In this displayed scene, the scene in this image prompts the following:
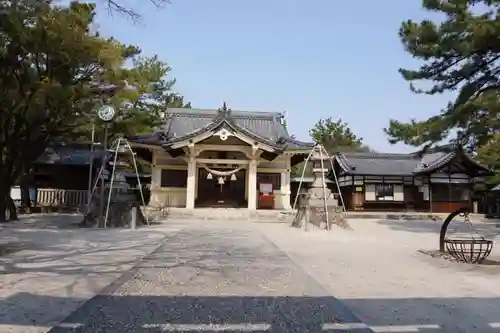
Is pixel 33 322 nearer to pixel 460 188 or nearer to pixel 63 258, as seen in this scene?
pixel 63 258

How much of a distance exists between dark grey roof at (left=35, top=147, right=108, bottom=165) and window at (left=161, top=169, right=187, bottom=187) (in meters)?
5.21

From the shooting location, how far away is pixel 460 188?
3666 centimetres

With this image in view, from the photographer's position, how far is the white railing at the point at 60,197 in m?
28.6

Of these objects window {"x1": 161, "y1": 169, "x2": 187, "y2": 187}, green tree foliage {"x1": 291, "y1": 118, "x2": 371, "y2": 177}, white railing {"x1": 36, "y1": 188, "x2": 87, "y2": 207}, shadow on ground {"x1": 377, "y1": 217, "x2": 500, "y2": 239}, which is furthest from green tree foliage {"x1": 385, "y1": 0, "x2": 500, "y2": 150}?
green tree foliage {"x1": 291, "y1": 118, "x2": 371, "y2": 177}

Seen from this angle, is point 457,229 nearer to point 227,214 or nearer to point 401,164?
point 227,214

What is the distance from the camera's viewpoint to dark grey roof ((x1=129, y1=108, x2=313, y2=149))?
2712 centimetres

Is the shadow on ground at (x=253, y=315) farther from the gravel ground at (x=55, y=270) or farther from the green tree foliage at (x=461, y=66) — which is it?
the green tree foliage at (x=461, y=66)

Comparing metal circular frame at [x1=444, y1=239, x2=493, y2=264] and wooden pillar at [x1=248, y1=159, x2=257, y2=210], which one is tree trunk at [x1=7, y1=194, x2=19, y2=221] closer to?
wooden pillar at [x1=248, y1=159, x2=257, y2=210]

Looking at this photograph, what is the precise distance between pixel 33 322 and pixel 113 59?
14.8 m

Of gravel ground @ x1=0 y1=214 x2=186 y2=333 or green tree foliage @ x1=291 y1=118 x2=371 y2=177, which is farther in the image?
green tree foliage @ x1=291 y1=118 x2=371 y2=177

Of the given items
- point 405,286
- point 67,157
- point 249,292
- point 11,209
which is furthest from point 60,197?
point 405,286

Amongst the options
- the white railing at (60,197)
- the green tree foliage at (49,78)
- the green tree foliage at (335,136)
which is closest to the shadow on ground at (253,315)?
the green tree foliage at (49,78)

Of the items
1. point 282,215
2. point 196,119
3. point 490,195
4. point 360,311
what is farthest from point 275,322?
point 490,195

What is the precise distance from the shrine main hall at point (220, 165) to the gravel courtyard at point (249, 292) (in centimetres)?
1577
